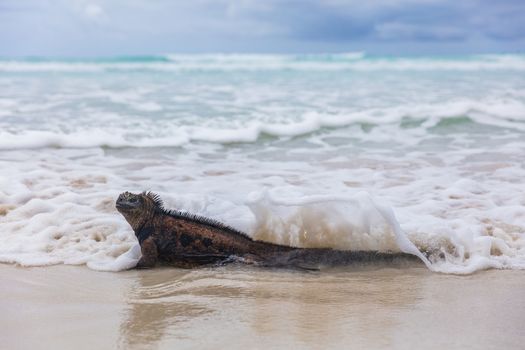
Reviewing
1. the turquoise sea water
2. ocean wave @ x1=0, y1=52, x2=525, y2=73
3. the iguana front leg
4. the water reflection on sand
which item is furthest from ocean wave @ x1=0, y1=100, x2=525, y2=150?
ocean wave @ x1=0, y1=52, x2=525, y2=73

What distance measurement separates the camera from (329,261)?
4383mm

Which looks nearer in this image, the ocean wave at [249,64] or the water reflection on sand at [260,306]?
the water reflection on sand at [260,306]

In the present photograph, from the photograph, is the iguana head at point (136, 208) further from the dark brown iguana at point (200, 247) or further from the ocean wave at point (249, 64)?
the ocean wave at point (249, 64)

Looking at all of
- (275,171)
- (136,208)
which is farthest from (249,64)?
(136,208)

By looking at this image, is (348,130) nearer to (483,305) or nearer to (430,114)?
(430,114)

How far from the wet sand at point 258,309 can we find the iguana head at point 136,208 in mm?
391

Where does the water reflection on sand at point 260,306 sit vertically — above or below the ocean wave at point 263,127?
below

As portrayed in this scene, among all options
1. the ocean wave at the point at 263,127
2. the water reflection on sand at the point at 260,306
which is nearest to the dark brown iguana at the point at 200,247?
the water reflection on sand at the point at 260,306

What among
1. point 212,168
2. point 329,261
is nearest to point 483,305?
point 329,261

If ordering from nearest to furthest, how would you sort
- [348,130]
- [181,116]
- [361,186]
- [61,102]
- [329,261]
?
[329,261] → [361,186] → [348,130] → [181,116] → [61,102]

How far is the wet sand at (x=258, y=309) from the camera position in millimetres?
3084

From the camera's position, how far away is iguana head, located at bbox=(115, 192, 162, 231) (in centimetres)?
445

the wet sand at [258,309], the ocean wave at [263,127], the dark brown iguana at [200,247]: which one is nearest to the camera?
the wet sand at [258,309]

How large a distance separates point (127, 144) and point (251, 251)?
5.54m
